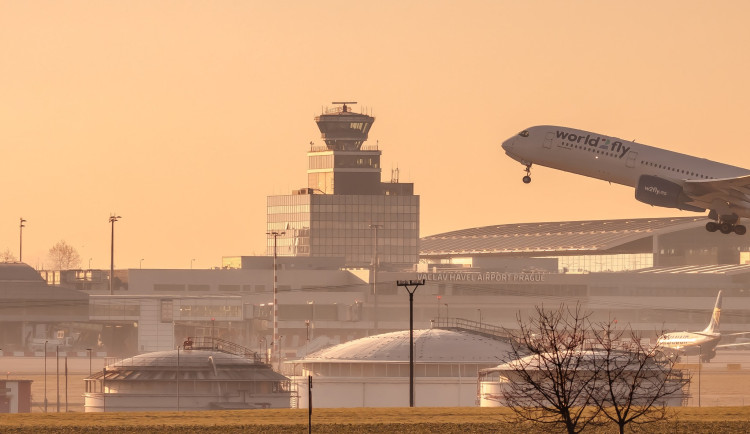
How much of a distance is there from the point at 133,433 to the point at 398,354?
79.4 meters

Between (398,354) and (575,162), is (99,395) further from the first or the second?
(575,162)

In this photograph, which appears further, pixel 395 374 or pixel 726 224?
pixel 395 374

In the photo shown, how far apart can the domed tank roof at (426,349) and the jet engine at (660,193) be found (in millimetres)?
33897

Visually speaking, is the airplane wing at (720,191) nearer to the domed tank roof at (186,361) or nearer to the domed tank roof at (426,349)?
the domed tank roof at (426,349)

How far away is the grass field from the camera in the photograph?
269 ft

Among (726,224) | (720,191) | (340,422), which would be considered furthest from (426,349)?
(340,422)

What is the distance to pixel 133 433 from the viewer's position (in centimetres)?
8069

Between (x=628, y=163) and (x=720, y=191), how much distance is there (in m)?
6.84

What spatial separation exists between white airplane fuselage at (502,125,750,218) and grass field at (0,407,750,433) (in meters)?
36.5

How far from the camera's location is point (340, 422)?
85.2 m

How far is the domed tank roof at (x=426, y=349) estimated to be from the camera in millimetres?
158500

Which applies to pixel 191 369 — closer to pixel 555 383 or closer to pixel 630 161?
pixel 630 161

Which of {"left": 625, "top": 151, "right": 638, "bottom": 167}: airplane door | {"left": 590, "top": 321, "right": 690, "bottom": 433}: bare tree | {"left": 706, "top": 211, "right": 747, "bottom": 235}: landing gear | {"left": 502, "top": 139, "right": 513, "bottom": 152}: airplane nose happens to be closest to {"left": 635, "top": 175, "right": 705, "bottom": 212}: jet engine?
{"left": 625, "top": 151, "right": 638, "bottom": 167}: airplane door

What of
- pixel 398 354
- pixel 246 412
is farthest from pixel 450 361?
pixel 246 412
